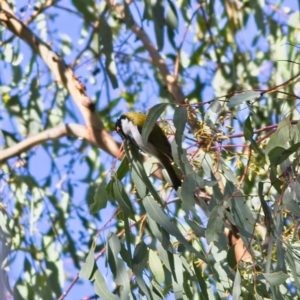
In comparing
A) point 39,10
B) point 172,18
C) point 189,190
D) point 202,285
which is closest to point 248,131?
point 189,190

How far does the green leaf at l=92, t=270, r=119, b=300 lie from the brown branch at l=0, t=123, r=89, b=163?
1114 mm

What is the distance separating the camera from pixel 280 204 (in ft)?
6.57

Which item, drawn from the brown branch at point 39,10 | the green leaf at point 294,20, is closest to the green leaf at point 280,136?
the green leaf at point 294,20

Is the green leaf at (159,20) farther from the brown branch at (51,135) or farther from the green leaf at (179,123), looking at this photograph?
the green leaf at (179,123)

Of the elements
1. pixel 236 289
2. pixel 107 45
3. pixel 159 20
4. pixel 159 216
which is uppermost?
pixel 159 20

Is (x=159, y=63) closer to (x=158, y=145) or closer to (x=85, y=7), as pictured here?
(x=85, y=7)

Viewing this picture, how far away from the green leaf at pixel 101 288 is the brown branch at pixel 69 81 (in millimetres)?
999

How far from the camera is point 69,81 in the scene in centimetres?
340

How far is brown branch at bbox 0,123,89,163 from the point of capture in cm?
324

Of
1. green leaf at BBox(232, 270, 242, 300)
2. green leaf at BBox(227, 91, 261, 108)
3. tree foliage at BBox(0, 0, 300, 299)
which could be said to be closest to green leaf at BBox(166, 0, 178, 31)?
tree foliage at BBox(0, 0, 300, 299)

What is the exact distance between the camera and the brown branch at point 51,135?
10.6 ft

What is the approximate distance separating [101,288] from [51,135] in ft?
4.06

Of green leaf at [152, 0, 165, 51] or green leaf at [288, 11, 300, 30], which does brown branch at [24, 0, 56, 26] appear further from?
green leaf at [288, 11, 300, 30]

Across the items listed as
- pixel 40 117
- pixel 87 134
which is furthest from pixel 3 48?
pixel 87 134
